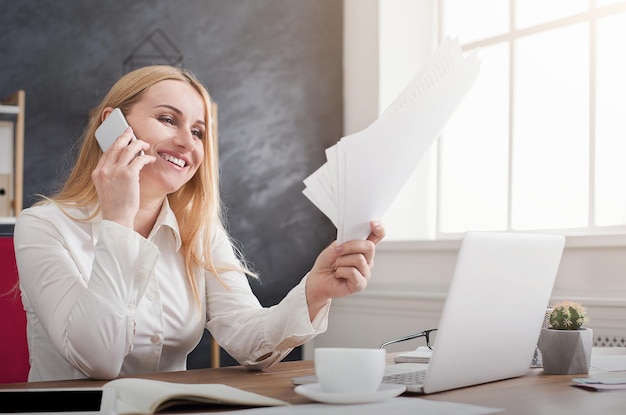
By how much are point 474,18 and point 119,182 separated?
6.70 feet

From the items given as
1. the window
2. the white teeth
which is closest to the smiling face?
the white teeth

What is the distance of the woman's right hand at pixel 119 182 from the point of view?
1.56 metres

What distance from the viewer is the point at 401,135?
118cm

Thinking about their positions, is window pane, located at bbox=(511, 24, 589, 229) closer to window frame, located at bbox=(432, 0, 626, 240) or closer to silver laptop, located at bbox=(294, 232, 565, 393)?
window frame, located at bbox=(432, 0, 626, 240)

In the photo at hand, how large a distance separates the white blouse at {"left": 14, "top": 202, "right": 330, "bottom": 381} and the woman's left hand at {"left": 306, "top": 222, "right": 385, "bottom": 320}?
1.0 inches

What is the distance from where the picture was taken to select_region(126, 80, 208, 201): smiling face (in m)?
1.85

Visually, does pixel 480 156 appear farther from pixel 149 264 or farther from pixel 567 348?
pixel 149 264

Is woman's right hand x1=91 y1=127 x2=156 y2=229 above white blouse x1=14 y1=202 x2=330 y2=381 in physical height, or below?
above

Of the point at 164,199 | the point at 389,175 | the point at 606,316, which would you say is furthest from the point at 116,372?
the point at 606,316

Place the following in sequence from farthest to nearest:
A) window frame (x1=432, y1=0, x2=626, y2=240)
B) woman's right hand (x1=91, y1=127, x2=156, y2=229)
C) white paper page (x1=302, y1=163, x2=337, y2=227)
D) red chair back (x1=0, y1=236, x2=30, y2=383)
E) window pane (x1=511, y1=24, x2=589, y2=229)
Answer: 1. window pane (x1=511, y1=24, x2=589, y2=229)
2. window frame (x1=432, y1=0, x2=626, y2=240)
3. red chair back (x1=0, y1=236, x2=30, y2=383)
4. woman's right hand (x1=91, y1=127, x2=156, y2=229)
5. white paper page (x1=302, y1=163, x2=337, y2=227)

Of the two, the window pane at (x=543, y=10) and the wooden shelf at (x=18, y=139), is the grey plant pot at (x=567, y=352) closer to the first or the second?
the window pane at (x=543, y=10)

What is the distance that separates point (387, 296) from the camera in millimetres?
3062

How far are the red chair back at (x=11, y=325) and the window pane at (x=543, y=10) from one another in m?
2.03

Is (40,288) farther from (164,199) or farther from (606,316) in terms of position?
(606,316)
